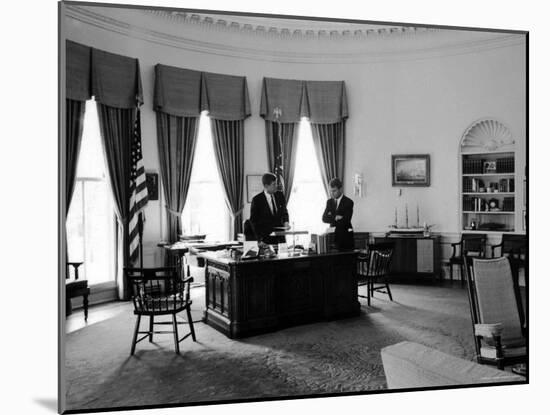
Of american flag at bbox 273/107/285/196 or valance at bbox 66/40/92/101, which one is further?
american flag at bbox 273/107/285/196

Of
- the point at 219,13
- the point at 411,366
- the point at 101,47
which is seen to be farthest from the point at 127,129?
the point at 411,366

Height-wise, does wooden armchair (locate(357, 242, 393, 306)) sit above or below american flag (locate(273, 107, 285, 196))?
below

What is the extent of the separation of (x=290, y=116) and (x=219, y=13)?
3.29 ft

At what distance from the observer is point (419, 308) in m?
4.82

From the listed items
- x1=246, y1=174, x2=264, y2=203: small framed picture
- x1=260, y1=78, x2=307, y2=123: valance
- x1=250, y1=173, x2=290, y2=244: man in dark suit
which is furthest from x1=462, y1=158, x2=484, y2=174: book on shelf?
x1=246, y1=174, x2=264, y2=203: small framed picture

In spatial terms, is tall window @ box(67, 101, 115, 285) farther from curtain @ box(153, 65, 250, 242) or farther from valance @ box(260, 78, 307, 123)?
valance @ box(260, 78, 307, 123)

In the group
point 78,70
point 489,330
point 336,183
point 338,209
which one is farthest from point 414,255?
point 78,70

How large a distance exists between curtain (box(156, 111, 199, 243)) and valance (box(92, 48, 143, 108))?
264mm

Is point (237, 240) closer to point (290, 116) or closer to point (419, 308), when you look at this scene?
point (290, 116)

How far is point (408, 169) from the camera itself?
448 cm

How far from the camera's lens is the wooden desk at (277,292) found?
503 centimetres

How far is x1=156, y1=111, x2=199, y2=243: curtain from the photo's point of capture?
4035 mm

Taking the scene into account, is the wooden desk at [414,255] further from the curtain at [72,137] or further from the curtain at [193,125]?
the curtain at [72,137]

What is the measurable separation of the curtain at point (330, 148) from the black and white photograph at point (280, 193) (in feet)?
0.06
